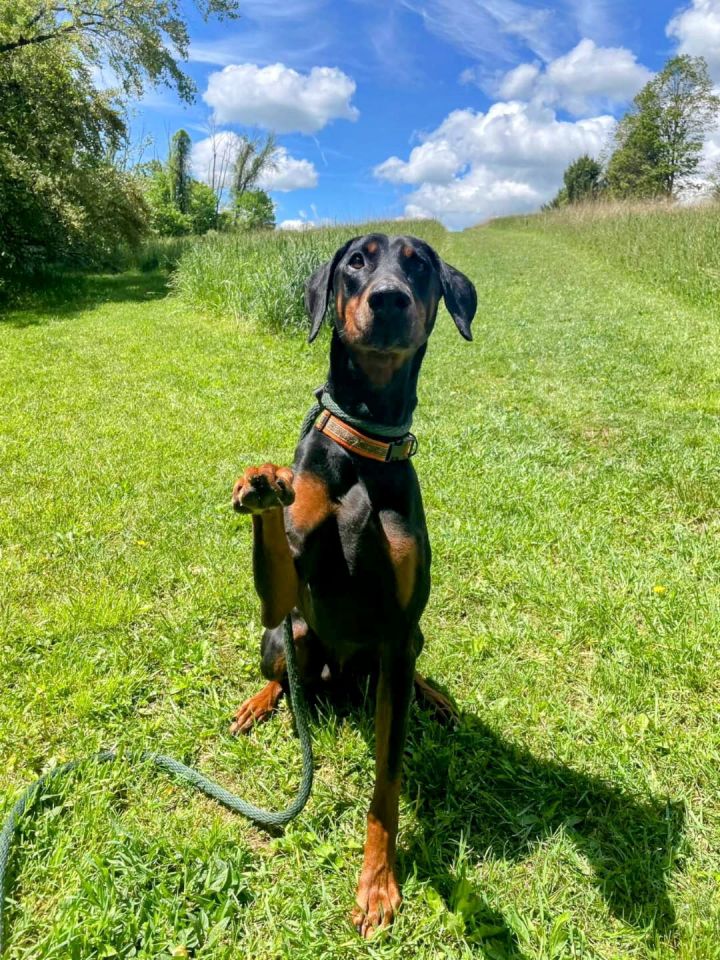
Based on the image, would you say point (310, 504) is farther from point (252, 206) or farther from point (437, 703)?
point (252, 206)

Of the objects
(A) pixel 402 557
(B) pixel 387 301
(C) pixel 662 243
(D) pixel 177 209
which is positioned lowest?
(A) pixel 402 557

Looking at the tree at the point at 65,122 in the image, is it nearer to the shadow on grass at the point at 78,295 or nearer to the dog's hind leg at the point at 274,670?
the shadow on grass at the point at 78,295

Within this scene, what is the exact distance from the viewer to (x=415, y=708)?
7.47 ft


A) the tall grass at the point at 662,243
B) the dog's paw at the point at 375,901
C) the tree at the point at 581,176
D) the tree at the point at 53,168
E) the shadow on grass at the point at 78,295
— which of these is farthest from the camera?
the tree at the point at 581,176

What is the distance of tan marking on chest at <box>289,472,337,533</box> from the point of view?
1769 millimetres

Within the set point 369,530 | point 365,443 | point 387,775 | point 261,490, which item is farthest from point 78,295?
point 387,775

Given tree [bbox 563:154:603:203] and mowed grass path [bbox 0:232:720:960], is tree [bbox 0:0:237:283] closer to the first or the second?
mowed grass path [bbox 0:232:720:960]

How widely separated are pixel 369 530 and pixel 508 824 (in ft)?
3.55

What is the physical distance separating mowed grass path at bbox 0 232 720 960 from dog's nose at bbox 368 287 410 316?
150cm

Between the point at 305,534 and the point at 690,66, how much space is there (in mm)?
43011

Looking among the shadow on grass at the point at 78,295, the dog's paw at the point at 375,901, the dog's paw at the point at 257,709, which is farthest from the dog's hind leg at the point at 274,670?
the shadow on grass at the point at 78,295

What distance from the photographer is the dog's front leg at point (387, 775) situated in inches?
64.2

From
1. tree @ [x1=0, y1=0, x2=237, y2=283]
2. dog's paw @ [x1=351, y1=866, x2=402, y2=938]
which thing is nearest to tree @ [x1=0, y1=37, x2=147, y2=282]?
tree @ [x1=0, y1=0, x2=237, y2=283]

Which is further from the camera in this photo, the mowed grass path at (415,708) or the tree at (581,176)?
the tree at (581,176)
